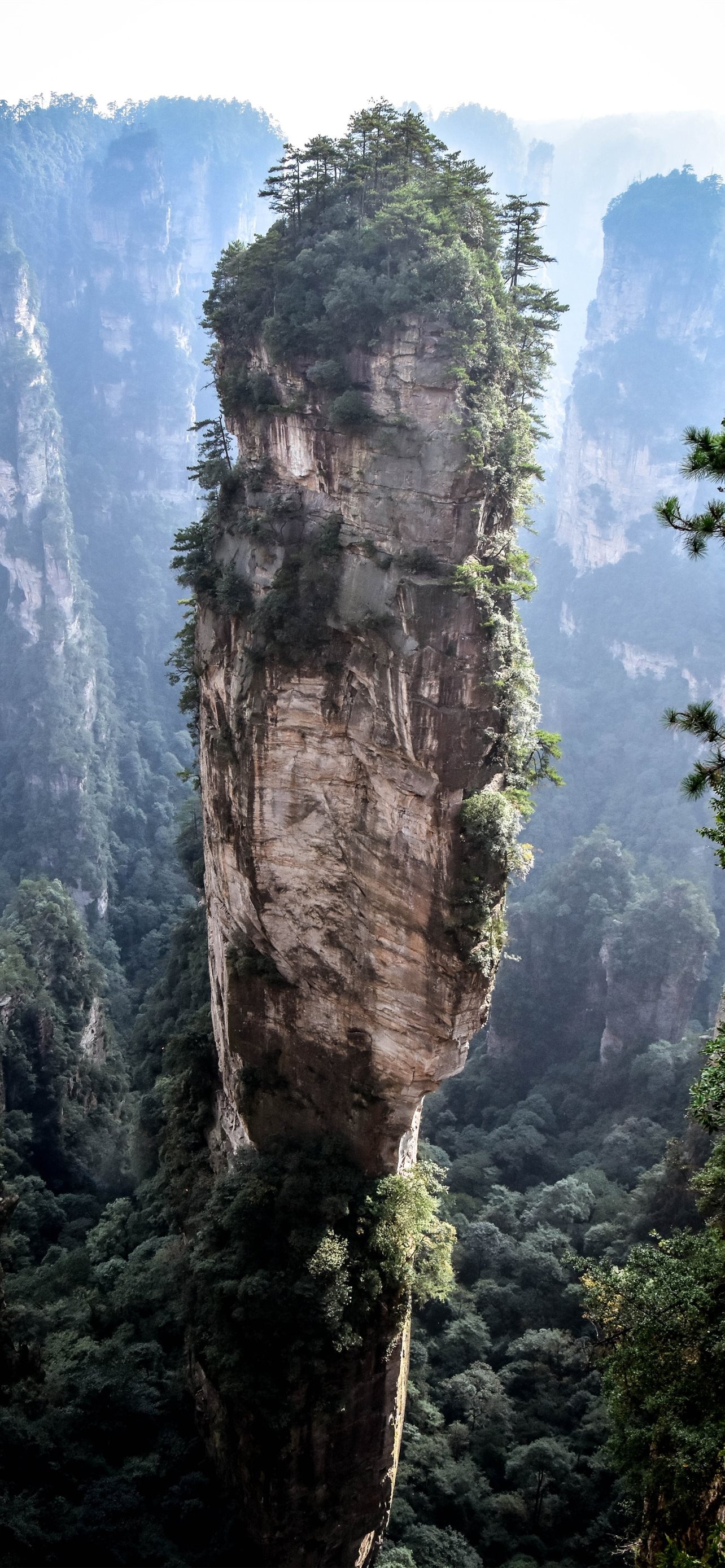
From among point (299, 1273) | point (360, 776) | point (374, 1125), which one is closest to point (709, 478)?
point (360, 776)

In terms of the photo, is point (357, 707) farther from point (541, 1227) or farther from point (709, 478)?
point (541, 1227)

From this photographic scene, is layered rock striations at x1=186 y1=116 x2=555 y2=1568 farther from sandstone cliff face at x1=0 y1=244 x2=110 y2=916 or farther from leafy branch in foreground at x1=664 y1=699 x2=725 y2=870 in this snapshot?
sandstone cliff face at x1=0 y1=244 x2=110 y2=916

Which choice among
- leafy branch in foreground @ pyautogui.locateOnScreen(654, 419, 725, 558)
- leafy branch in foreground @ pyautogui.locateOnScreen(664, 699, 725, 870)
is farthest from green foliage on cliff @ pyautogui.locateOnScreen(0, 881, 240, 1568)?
leafy branch in foreground @ pyautogui.locateOnScreen(654, 419, 725, 558)

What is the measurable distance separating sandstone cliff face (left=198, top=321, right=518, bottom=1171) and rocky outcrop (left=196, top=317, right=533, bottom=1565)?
0.04 metres

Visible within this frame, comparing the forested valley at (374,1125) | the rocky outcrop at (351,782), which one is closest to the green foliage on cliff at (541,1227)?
the forested valley at (374,1125)

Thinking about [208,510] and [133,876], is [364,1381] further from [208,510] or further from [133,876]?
[133,876]

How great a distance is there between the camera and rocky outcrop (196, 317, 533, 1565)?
1605cm

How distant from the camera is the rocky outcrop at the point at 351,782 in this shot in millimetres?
16047

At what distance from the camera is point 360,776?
17.4m

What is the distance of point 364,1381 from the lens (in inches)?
725

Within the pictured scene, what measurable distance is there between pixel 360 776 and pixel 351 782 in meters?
0.23

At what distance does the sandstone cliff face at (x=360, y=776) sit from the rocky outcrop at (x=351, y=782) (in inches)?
1.5

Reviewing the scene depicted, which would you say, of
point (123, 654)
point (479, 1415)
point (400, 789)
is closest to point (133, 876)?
point (123, 654)

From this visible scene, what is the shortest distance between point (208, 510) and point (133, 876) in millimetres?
42430
